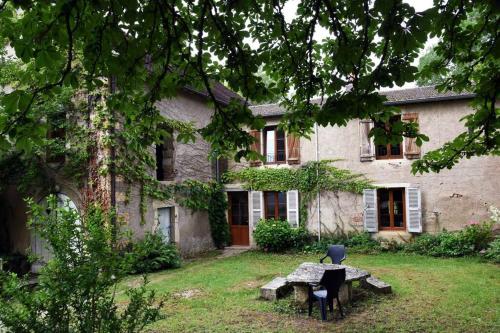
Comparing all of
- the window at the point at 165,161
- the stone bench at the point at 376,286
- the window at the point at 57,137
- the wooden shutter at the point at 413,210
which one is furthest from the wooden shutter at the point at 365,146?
the window at the point at 57,137

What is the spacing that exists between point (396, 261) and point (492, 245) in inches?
102

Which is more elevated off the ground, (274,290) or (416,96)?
(416,96)

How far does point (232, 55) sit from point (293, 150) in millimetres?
10750

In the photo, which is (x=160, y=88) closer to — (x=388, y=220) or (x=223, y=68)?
(x=223, y=68)

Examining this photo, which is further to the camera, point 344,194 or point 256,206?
point 256,206

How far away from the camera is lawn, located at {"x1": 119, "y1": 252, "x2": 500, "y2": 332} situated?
20.3ft

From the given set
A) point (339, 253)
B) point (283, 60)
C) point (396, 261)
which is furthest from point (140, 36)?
point (396, 261)

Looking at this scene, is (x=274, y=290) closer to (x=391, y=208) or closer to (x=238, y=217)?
(x=391, y=208)

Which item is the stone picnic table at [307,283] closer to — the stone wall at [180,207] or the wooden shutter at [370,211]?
the stone wall at [180,207]

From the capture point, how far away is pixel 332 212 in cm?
1395

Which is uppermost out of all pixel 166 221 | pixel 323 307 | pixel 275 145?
pixel 275 145

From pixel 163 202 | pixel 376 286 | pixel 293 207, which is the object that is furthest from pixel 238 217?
pixel 376 286

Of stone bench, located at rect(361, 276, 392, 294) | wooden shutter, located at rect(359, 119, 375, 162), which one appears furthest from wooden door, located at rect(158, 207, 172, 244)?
wooden shutter, located at rect(359, 119, 375, 162)

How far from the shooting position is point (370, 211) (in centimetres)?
1333
